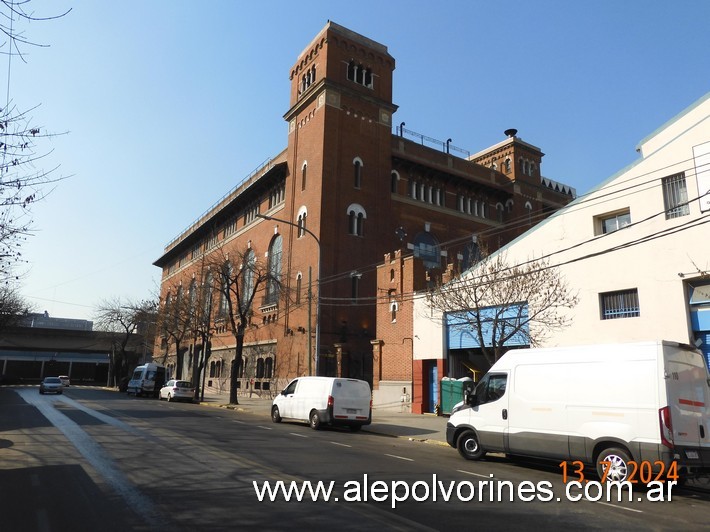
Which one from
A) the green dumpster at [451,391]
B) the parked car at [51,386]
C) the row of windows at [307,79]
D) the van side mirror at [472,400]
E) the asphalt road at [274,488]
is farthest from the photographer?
the row of windows at [307,79]

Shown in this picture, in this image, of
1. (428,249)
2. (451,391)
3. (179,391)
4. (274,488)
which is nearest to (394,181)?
(428,249)

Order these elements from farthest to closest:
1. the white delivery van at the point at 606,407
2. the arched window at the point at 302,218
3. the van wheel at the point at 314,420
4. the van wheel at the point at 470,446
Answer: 1. the arched window at the point at 302,218
2. the van wheel at the point at 314,420
3. the van wheel at the point at 470,446
4. the white delivery van at the point at 606,407

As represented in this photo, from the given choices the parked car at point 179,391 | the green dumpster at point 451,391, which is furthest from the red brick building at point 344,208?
the green dumpster at point 451,391

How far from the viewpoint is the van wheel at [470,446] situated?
12.1 m

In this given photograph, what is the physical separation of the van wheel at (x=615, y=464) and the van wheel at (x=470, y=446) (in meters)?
2.94

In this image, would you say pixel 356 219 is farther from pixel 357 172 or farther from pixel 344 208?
pixel 357 172

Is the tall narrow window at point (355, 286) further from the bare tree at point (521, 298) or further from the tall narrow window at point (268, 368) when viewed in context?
the bare tree at point (521, 298)

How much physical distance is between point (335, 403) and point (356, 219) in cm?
2152

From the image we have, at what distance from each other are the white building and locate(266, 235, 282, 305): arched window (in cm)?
2417

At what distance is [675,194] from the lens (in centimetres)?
1733

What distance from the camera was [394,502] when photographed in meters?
7.19

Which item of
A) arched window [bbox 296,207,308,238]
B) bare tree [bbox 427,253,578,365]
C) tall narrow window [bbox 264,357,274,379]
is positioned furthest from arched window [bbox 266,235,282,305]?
bare tree [bbox 427,253,578,365]

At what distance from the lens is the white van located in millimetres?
18438

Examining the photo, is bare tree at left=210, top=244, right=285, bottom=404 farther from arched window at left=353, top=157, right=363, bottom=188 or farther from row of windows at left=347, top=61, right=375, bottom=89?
row of windows at left=347, top=61, right=375, bottom=89
